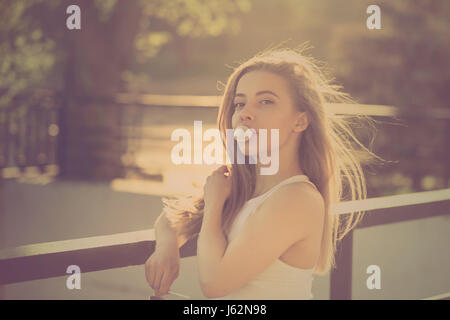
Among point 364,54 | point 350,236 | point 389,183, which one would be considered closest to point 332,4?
point 364,54

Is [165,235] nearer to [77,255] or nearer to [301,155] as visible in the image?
[77,255]

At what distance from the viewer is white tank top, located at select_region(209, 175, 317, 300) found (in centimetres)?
174

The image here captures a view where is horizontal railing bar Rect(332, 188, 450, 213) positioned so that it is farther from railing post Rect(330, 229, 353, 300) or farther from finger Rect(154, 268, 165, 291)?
finger Rect(154, 268, 165, 291)

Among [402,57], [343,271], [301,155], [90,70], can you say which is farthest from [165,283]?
[402,57]

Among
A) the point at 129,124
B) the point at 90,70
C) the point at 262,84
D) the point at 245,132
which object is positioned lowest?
the point at 245,132

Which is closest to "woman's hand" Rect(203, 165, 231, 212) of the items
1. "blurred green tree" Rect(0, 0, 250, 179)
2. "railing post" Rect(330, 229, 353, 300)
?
"railing post" Rect(330, 229, 353, 300)

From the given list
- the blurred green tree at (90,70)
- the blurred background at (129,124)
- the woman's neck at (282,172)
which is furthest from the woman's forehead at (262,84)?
the blurred green tree at (90,70)

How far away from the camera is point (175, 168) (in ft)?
30.0

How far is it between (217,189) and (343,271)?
935mm

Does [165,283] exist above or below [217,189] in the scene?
below

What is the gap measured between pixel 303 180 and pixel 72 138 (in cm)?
756

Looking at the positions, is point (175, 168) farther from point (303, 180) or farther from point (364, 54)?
point (303, 180)

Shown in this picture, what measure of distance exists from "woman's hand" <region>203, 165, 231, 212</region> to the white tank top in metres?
0.07

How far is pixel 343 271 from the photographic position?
2.56 metres
